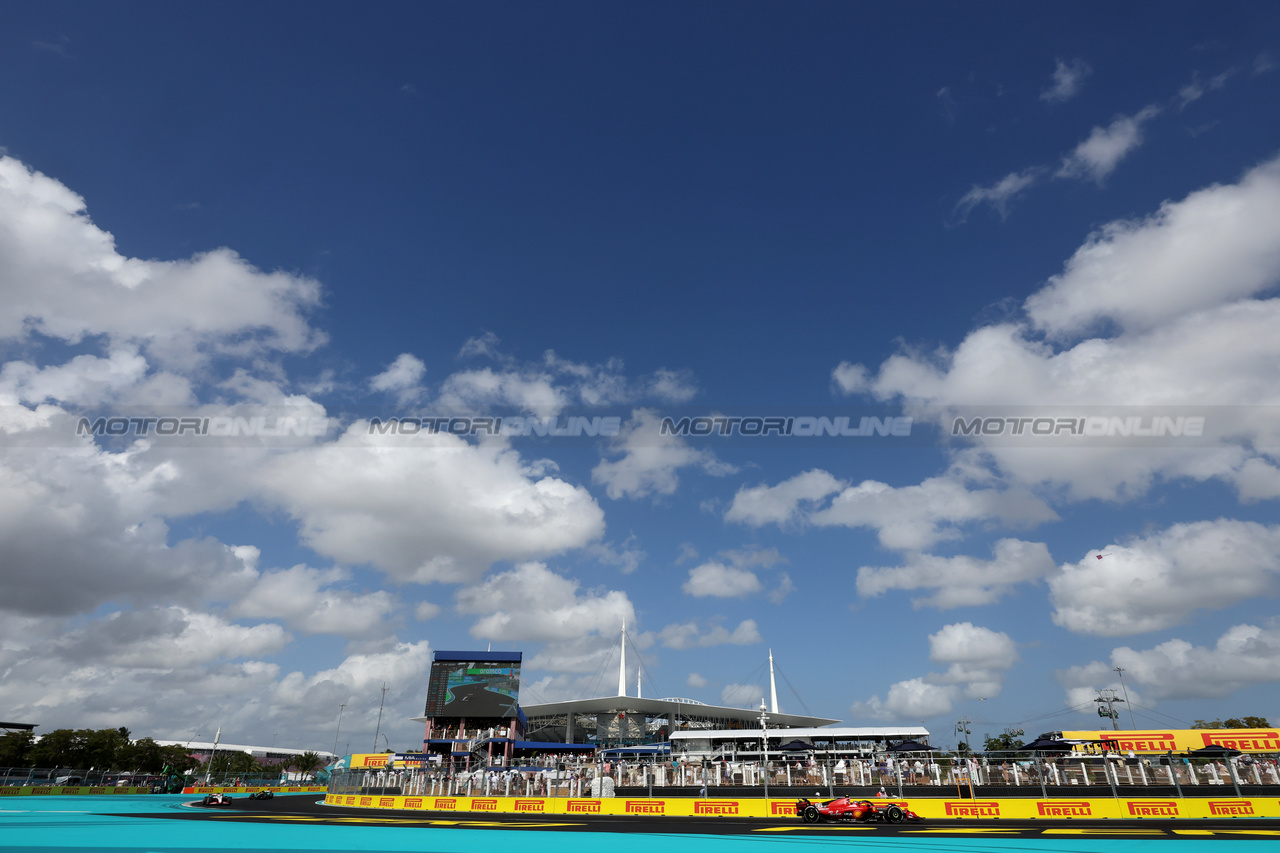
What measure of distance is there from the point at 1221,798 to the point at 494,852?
96.3ft

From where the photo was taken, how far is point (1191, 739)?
235 feet

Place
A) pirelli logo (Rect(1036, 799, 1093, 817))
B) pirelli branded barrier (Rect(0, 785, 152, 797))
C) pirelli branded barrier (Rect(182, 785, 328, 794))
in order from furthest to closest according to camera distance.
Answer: pirelli branded barrier (Rect(182, 785, 328, 794)) → pirelli branded barrier (Rect(0, 785, 152, 797)) → pirelli logo (Rect(1036, 799, 1093, 817))

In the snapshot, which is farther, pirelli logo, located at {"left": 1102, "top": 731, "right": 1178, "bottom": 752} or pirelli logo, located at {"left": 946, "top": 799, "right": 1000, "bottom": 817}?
pirelli logo, located at {"left": 1102, "top": 731, "right": 1178, "bottom": 752}

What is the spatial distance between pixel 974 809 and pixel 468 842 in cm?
2290

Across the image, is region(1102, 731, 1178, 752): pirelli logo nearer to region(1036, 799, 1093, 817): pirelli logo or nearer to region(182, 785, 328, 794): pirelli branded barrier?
region(1036, 799, 1093, 817): pirelli logo

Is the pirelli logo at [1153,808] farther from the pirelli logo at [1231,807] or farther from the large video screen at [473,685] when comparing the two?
the large video screen at [473,685]

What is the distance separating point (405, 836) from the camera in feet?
77.4

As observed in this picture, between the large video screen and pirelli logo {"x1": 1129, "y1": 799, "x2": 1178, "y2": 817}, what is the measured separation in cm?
8586

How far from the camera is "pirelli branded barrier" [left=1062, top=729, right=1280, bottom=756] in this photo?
66.5m

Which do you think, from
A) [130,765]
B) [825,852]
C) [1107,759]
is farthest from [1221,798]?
[130,765]

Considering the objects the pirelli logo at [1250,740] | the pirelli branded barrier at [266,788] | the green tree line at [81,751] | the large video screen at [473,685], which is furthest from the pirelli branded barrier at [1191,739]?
the green tree line at [81,751]

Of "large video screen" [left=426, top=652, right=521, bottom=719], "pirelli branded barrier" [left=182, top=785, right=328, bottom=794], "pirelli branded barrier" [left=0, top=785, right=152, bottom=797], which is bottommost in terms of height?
"pirelli branded barrier" [left=182, top=785, right=328, bottom=794]

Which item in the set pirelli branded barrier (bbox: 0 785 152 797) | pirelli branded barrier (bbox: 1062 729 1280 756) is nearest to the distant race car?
pirelli branded barrier (bbox: 1062 729 1280 756)

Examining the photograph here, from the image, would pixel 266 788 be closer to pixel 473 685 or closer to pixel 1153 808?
pixel 473 685
